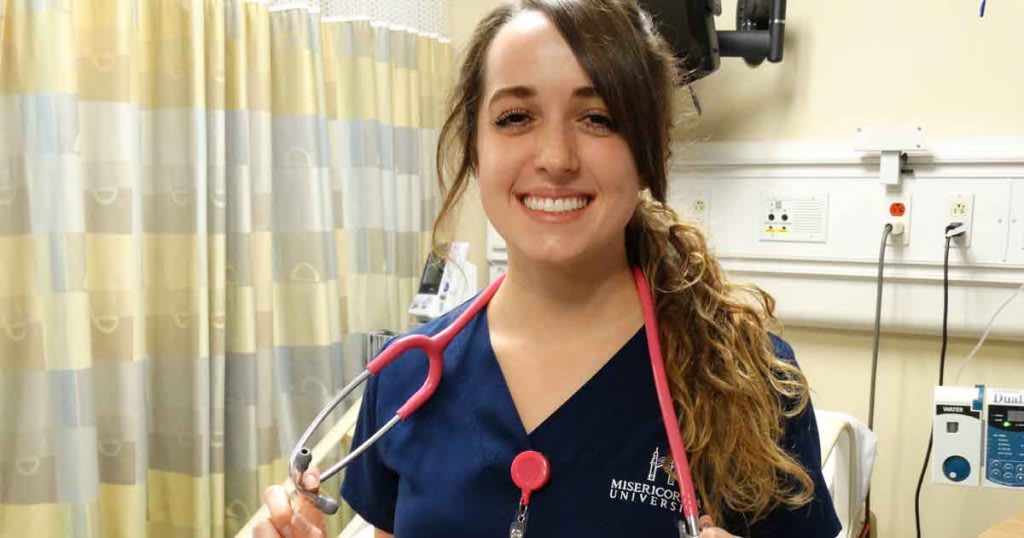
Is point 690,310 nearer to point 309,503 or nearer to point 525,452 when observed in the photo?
point 525,452

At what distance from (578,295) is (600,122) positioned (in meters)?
0.19

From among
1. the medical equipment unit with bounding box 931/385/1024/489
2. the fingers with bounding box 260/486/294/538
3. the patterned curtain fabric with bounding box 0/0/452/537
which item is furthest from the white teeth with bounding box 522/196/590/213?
the medical equipment unit with bounding box 931/385/1024/489

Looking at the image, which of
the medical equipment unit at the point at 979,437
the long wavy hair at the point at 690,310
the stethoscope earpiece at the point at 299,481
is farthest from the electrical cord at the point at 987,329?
the stethoscope earpiece at the point at 299,481

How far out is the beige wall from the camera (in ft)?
5.62

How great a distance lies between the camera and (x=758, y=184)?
1.91 metres

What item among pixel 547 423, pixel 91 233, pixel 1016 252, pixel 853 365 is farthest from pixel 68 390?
pixel 1016 252

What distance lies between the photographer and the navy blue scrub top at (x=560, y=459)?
860 millimetres

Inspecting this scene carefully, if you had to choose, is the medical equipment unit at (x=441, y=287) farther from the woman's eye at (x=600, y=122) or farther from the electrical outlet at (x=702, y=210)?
the woman's eye at (x=600, y=122)

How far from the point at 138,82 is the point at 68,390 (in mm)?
526

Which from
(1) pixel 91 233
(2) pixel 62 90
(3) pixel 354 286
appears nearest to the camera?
(2) pixel 62 90

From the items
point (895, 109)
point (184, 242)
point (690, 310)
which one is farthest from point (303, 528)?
point (895, 109)

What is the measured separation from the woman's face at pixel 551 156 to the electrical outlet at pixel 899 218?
107cm

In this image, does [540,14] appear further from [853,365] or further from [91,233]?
[853,365]

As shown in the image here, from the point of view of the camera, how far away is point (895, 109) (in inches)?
70.7
